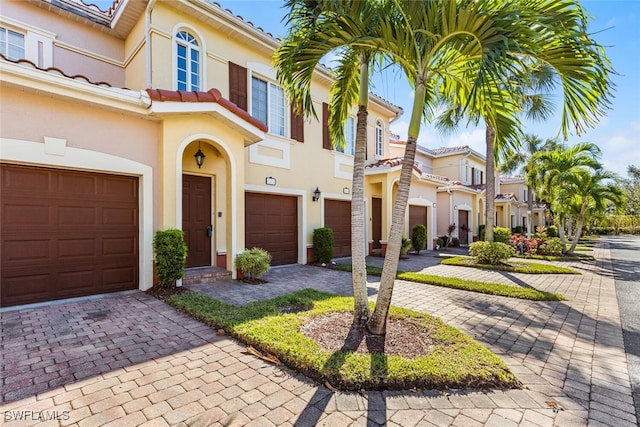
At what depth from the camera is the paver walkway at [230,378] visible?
2756mm

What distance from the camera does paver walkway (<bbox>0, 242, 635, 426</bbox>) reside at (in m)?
2.76

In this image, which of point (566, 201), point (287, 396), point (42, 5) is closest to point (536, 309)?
point (287, 396)

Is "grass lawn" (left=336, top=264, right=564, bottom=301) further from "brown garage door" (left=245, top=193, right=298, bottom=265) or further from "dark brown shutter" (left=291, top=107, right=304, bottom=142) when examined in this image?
"dark brown shutter" (left=291, top=107, right=304, bottom=142)

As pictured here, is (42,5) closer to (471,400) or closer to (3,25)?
(3,25)

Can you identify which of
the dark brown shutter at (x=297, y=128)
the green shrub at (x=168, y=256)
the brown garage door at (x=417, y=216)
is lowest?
the green shrub at (x=168, y=256)

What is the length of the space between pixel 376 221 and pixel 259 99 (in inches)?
320

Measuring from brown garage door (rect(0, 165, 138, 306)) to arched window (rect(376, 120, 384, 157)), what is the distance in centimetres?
1129

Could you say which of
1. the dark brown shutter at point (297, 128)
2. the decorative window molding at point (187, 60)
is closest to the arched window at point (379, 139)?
the dark brown shutter at point (297, 128)

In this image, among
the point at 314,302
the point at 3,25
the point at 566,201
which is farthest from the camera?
the point at 566,201

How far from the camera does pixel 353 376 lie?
10.6 feet

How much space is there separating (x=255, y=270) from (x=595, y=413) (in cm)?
669

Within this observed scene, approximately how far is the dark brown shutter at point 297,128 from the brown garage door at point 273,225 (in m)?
2.19

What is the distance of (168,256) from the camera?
21.5 ft

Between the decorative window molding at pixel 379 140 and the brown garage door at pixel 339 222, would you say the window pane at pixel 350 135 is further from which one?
the brown garage door at pixel 339 222
